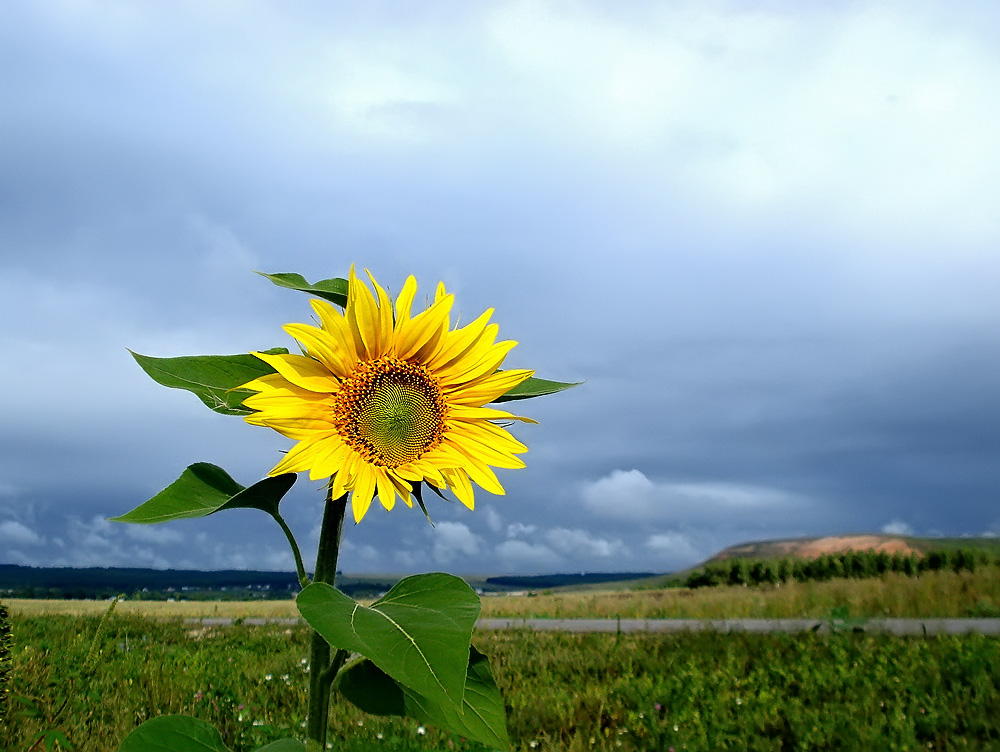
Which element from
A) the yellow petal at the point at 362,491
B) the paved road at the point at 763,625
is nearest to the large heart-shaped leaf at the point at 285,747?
the yellow petal at the point at 362,491

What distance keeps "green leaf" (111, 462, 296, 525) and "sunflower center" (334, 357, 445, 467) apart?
0.68 ft

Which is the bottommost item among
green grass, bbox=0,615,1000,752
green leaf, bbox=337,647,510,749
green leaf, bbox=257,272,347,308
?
green grass, bbox=0,615,1000,752

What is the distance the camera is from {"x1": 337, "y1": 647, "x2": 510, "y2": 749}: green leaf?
6.22 ft

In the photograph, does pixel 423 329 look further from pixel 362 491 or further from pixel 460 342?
pixel 362 491

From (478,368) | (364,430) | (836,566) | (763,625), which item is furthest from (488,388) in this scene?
(836,566)

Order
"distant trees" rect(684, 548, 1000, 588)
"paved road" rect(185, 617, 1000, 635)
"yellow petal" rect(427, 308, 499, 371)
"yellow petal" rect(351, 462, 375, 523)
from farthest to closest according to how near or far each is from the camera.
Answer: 1. "distant trees" rect(684, 548, 1000, 588)
2. "paved road" rect(185, 617, 1000, 635)
3. "yellow petal" rect(427, 308, 499, 371)
4. "yellow petal" rect(351, 462, 375, 523)

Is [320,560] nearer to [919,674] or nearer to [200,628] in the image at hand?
[919,674]

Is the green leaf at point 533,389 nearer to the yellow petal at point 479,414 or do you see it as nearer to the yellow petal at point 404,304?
the yellow petal at point 479,414

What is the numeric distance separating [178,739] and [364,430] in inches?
36.0

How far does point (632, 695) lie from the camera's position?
623cm

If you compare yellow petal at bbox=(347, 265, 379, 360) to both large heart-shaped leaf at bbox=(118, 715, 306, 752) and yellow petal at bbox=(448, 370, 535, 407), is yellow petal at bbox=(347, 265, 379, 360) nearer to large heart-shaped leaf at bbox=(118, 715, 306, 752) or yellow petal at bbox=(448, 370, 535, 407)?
yellow petal at bbox=(448, 370, 535, 407)

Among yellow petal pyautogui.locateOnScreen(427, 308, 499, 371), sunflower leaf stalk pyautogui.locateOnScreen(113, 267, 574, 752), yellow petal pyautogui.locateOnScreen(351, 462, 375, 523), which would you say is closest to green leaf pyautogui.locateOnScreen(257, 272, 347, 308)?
sunflower leaf stalk pyautogui.locateOnScreen(113, 267, 574, 752)

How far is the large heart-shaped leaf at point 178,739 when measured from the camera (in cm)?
196

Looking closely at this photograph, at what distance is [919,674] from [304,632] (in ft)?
24.3
